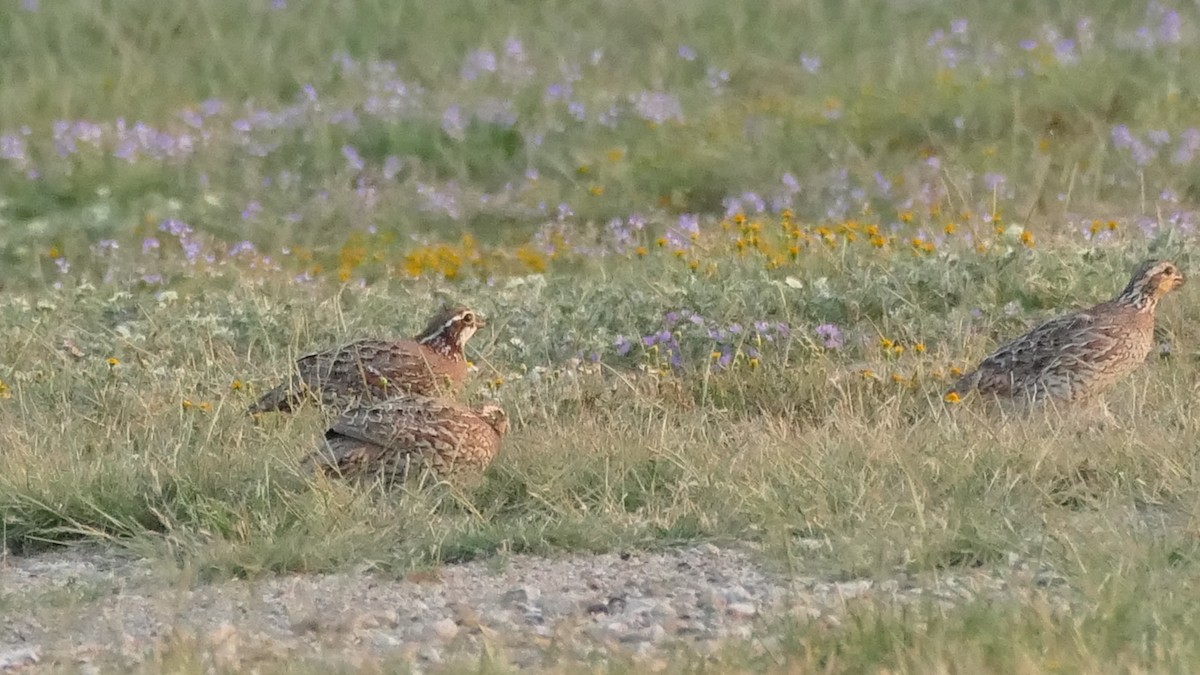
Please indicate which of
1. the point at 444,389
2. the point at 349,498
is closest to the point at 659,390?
the point at 444,389

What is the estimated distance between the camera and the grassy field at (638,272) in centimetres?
601

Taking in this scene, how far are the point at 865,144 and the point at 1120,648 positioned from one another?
1056cm

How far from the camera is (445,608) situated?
5422 mm

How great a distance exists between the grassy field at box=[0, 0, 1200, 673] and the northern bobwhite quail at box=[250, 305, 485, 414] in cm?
28

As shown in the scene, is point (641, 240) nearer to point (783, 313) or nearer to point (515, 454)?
point (783, 313)

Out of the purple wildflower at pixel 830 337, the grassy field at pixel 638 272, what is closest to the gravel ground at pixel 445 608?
the grassy field at pixel 638 272

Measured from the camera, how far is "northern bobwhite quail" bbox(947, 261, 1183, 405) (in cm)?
798

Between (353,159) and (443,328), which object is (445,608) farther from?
(353,159)

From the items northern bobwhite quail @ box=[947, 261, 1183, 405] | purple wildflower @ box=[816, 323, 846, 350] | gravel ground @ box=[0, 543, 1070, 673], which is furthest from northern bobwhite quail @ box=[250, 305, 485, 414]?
A: northern bobwhite quail @ box=[947, 261, 1183, 405]

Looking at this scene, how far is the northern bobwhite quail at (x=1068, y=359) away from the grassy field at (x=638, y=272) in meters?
0.18

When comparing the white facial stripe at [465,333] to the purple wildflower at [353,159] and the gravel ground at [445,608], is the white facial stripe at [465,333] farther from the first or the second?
the purple wildflower at [353,159]

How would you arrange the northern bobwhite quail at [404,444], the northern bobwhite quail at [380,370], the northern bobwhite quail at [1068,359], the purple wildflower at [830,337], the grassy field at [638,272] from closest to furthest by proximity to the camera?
the grassy field at [638,272] → the northern bobwhite quail at [404,444] → the northern bobwhite quail at [1068,359] → the northern bobwhite quail at [380,370] → the purple wildflower at [830,337]

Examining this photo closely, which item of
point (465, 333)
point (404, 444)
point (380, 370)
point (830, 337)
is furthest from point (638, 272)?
point (404, 444)

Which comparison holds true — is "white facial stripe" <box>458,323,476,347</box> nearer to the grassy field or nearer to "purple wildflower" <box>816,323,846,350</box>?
the grassy field
